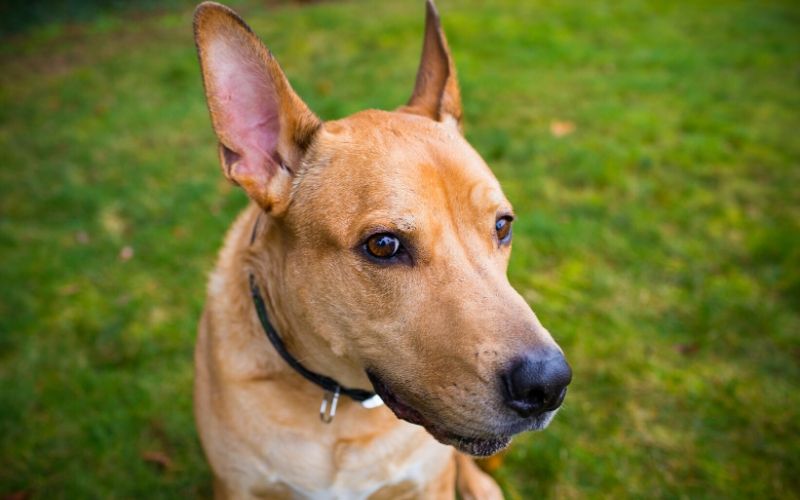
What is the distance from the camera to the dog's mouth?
2066mm

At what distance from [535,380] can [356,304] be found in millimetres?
714

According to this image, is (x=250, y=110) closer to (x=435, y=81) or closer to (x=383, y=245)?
(x=383, y=245)

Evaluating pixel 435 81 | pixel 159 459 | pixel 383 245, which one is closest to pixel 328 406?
pixel 383 245

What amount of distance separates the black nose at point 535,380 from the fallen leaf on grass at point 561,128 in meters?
5.52

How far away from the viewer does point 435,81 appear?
2.96m

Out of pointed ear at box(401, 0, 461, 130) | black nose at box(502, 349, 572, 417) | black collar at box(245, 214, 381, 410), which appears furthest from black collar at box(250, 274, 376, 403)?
pointed ear at box(401, 0, 461, 130)

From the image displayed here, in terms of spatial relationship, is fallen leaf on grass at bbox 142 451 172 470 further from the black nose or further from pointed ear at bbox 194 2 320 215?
the black nose

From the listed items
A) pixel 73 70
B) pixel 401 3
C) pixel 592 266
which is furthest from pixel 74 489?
pixel 401 3

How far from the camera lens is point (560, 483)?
138 inches

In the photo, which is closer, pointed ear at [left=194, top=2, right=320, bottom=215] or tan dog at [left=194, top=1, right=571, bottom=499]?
tan dog at [left=194, top=1, right=571, bottom=499]

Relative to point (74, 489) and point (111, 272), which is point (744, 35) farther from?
point (74, 489)

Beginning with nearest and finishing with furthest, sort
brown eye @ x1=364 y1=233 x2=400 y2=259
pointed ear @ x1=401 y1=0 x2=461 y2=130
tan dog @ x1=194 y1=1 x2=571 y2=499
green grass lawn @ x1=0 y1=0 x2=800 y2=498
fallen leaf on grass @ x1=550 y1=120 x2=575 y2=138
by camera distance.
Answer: tan dog @ x1=194 y1=1 x2=571 y2=499 → brown eye @ x1=364 y1=233 x2=400 y2=259 → pointed ear @ x1=401 y1=0 x2=461 y2=130 → green grass lawn @ x1=0 y1=0 x2=800 y2=498 → fallen leaf on grass @ x1=550 y1=120 x2=575 y2=138

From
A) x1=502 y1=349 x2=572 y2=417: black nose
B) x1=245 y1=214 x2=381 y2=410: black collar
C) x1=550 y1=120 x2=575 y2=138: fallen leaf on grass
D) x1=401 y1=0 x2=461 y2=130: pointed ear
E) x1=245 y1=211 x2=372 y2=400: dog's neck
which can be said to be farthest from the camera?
x1=550 y1=120 x2=575 y2=138: fallen leaf on grass

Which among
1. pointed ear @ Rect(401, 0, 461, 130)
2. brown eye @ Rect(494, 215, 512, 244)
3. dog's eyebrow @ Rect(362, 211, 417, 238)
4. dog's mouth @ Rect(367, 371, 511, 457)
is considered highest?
pointed ear @ Rect(401, 0, 461, 130)
